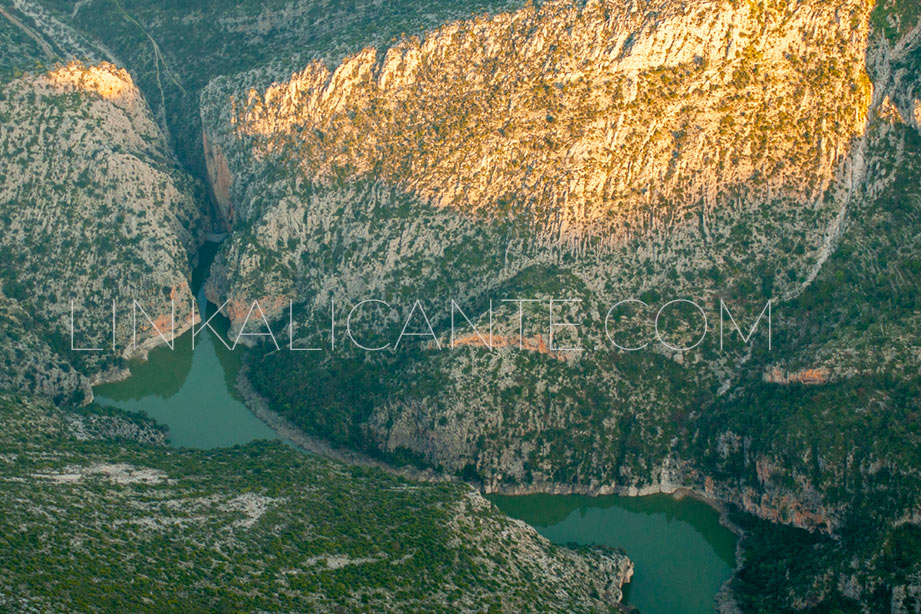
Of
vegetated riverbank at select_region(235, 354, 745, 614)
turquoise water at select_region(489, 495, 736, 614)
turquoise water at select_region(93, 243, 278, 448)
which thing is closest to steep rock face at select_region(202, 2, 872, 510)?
vegetated riverbank at select_region(235, 354, 745, 614)

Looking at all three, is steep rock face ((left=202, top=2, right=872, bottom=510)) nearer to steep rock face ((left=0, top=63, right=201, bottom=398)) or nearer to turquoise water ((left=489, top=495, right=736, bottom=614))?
turquoise water ((left=489, top=495, right=736, bottom=614))

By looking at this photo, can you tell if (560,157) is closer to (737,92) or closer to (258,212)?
(737,92)

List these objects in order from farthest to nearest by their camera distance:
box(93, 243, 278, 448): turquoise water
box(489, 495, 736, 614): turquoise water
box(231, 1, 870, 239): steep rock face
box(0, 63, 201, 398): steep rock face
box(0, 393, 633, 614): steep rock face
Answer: box(0, 63, 201, 398): steep rock face
box(231, 1, 870, 239): steep rock face
box(93, 243, 278, 448): turquoise water
box(489, 495, 736, 614): turquoise water
box(0, 393, 633, 614): steep rock face

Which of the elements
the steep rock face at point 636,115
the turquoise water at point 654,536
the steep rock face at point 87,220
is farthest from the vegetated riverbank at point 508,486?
the steep rock face at point 636,115

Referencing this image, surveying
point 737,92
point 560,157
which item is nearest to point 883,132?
point 737,92

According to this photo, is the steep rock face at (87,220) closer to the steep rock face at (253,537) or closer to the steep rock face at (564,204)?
the steep rock face at (564,204)

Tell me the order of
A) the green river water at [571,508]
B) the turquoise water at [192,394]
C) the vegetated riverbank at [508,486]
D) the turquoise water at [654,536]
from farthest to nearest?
the turquoise water at [192,394], the vegetated riverbank at [508,486], the green river water at [571,508], the turquoise water at [654,536]
